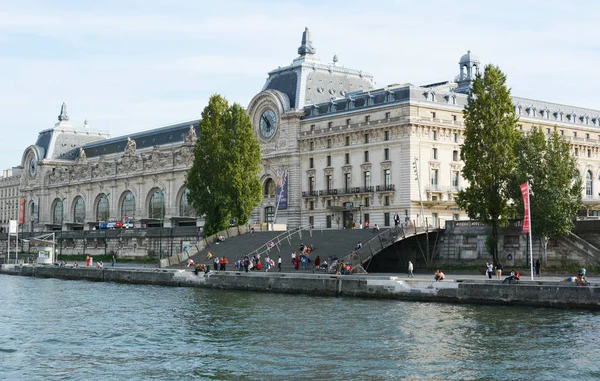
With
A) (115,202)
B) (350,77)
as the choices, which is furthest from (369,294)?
(115,202)

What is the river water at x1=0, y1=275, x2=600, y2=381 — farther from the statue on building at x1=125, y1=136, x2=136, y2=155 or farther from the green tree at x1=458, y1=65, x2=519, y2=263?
the statue on building at x1=125, y1=136, x2=136, y2=155

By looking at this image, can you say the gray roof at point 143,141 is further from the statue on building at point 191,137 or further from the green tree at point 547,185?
the green tree at point 547,185

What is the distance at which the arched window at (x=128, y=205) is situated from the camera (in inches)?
5522

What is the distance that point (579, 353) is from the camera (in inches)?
1420

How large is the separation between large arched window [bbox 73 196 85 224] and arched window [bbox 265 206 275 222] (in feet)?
175

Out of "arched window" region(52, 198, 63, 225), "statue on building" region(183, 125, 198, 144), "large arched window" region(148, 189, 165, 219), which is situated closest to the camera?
"statue on building" region(183, 125, 198, 144)

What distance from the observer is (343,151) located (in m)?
101

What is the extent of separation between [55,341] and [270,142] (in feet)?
233

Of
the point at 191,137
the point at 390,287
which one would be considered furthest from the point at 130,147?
the point at 390,287

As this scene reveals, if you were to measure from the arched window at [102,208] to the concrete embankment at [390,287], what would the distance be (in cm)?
6698

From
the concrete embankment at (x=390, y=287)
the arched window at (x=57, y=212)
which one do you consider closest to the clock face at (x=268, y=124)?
the concrete embankment at (x=390, y=287)

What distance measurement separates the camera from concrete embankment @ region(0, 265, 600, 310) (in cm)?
5038

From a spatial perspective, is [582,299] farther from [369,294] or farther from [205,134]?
[205,134]

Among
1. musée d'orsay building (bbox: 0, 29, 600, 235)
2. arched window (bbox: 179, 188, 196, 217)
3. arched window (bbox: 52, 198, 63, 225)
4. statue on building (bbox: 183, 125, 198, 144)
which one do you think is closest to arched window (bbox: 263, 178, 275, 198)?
musée d'orsay building (bbox: 0, 29, 600, 235)
